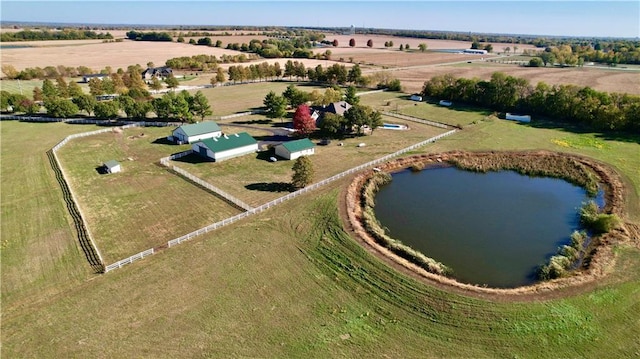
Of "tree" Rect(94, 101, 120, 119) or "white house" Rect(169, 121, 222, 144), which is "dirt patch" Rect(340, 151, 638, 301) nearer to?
"white house" Rect(169, 121, 222, 144)

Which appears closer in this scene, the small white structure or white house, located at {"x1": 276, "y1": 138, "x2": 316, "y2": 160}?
white house, located at {"x1": 276, "y1": 138, "x2": 316, "y2": 160}

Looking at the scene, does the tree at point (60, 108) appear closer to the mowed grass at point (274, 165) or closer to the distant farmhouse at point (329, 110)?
the mowed grass at point (274, 165)

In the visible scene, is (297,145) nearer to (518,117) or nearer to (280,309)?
(280,309)

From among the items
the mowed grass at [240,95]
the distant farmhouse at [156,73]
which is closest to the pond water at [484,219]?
the mowed grass at [240,95]

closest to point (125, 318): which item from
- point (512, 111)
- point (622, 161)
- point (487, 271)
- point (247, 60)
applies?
point (487, 271)

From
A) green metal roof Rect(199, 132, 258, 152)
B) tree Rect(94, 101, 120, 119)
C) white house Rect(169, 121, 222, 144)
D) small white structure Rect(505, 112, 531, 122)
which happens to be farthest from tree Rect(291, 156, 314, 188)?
small white structure Rect(505, 112, 531, 122)
